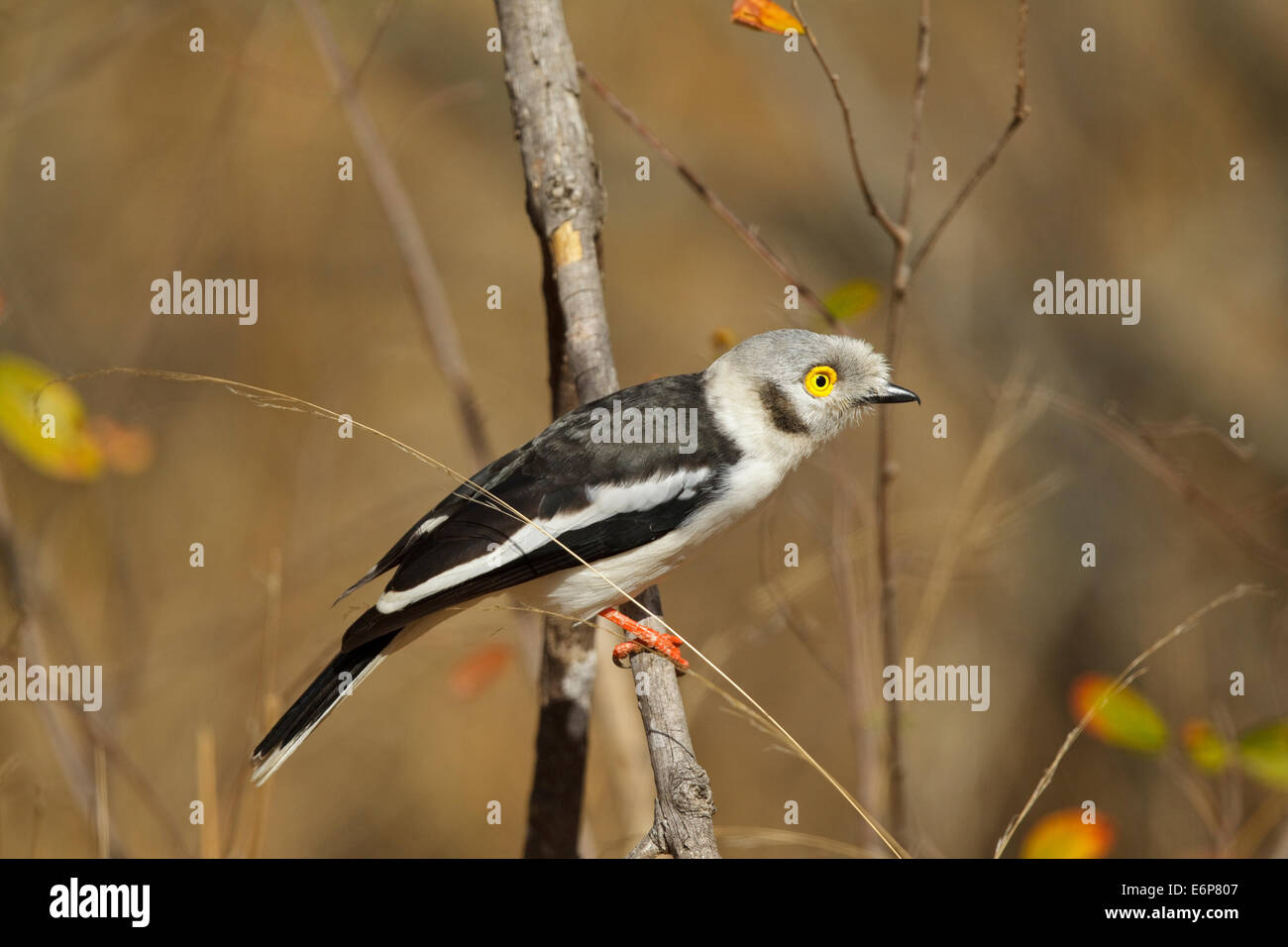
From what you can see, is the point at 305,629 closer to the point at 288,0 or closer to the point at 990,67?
the point at 288,0

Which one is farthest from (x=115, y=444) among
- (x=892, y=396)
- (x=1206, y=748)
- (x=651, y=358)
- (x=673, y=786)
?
(x=651, y=358)

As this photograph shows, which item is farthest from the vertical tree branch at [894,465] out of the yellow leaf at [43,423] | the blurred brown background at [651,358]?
the yellow leaf at [43,423]

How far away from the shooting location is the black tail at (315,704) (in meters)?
2.88

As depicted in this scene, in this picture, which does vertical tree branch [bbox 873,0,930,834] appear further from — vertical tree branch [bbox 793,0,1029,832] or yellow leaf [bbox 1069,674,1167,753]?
yellow leaf [bbox 1069,674,1167,753]

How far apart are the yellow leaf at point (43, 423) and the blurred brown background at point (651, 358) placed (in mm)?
1618

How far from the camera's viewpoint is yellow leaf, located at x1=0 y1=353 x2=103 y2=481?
3084 millimetres

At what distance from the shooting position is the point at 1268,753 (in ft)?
9.22

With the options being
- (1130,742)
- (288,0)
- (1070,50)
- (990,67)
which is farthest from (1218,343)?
(288,0)

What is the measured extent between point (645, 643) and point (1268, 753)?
5.77 ft

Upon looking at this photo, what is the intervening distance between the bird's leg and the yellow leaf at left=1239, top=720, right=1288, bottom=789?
1.60 m

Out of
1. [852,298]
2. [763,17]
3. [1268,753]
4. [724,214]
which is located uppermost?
[763,17]

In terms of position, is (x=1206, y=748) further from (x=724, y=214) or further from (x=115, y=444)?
(x=115, y=444)

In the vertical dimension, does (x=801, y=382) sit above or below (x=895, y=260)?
below

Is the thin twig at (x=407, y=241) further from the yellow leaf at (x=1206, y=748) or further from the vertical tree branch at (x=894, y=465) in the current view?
the yellow leaf at (x=1206, y=748)
